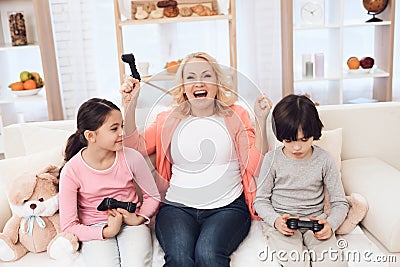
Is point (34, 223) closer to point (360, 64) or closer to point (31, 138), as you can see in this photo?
point (31, 138)

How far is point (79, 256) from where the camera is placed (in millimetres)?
1839

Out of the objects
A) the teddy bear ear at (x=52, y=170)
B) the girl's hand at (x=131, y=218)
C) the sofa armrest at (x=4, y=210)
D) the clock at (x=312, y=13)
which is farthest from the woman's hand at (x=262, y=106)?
the clock at (x=312, y=13)

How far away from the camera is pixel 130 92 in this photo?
193 centimetres

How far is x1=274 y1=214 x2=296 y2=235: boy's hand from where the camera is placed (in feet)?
5.88

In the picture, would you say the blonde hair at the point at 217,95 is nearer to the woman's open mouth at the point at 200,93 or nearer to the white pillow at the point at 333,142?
the woman's open mouth at the point at 200,93

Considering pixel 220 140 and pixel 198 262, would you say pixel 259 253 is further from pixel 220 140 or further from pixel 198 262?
pixel 220 140

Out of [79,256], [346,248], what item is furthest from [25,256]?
[346,248]

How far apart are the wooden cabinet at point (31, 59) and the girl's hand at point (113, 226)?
1664mm

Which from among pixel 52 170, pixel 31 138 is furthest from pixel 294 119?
pixel 31 138

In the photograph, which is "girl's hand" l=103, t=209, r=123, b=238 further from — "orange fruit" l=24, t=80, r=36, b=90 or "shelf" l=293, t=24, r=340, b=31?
"shelf" l=293, t=24, r=340, b=31

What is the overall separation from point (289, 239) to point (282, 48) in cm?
193

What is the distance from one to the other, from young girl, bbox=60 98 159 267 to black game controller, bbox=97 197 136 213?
0.02 meters

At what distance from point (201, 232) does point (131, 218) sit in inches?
10.1

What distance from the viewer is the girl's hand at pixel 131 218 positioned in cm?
187
